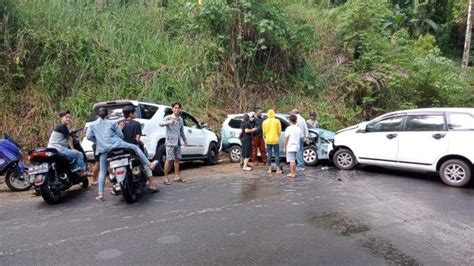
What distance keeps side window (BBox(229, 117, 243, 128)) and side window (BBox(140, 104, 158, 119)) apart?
321 centimetres

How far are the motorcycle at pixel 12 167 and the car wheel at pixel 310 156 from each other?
730 centimetres

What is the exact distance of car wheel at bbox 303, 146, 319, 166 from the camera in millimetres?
11398

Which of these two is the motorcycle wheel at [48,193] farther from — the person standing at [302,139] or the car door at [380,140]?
the car door at [380,140]

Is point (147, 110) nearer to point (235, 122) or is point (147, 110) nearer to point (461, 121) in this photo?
point (235, 122)

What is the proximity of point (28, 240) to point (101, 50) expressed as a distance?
10.3 m

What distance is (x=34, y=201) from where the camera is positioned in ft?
25.1

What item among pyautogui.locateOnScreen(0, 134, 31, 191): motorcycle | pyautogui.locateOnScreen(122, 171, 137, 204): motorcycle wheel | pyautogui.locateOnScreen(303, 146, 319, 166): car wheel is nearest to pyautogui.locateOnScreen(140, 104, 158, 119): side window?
pyautogui.locateOnScreen(122, 171, 137, 204): motorcycle wheel

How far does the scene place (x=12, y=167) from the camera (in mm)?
8555

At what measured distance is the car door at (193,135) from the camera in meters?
11.1

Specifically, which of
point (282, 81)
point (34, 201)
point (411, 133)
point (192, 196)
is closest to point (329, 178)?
point (411, 133)

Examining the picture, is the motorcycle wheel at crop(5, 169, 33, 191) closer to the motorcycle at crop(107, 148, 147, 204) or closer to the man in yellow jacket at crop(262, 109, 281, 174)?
A: the motorcycle at crop(107, 148, 147, 204)

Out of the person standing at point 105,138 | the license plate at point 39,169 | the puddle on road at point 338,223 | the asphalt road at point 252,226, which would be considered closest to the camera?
the asphalt road at point 252,226

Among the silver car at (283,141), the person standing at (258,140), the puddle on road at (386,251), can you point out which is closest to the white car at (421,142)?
the silver car at (283,141)

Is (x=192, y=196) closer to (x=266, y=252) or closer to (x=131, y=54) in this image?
(x=266, y=252)
